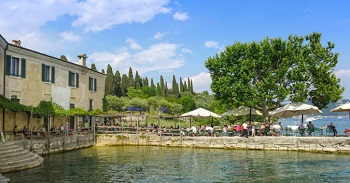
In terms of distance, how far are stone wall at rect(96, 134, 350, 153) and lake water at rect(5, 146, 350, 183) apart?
1.24 metres

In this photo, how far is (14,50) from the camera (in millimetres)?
26781

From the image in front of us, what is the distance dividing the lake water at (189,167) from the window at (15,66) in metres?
6.79

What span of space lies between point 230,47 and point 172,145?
34.3ft

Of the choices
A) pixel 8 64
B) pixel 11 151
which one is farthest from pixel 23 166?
pixel 8 64

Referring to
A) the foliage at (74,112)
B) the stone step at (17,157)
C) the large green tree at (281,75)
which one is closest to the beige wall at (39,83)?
the foliage at (74,112)

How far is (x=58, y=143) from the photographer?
91.6 feet

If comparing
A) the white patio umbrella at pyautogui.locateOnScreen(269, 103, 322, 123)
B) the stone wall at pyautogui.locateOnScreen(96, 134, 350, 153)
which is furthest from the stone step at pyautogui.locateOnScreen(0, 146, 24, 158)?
the white patio umbrella at pyautogui.locateOnScreen(269, 103, 322, 123)

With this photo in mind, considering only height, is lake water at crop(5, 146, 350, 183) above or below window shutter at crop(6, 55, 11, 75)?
below

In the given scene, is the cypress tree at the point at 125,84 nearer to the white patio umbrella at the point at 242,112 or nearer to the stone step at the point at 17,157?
the white patio umbrella at the point at 242,112

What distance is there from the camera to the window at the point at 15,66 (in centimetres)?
2645

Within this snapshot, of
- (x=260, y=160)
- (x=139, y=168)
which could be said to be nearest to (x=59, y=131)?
(x=139, y=168)

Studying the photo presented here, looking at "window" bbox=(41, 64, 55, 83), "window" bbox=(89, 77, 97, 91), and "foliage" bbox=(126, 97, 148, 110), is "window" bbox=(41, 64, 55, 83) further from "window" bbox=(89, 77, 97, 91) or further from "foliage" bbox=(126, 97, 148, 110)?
"foliage" bbox=(126, 97, 148, 110)

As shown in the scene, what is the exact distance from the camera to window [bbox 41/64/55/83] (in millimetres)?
30108

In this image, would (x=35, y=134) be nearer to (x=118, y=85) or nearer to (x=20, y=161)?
(x=20, y=161)
